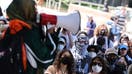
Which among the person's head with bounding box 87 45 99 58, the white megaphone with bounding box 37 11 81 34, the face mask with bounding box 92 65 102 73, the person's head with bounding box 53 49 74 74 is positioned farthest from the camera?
the person's head with bounding box 87 45 99 58

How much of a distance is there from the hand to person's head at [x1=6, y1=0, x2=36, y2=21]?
3 cm

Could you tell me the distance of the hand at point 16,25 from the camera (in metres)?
3.39

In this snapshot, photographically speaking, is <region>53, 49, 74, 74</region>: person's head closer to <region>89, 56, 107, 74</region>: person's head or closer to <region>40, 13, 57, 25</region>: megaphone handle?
<region>89, 56, 107, 74</region>: person's head

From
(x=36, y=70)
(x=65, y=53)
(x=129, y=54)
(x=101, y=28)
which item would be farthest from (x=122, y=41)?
(x=36, y=70)

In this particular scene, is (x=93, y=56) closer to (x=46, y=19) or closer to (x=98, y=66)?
(x=98, y=66)

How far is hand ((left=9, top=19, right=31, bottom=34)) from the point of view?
133 inches

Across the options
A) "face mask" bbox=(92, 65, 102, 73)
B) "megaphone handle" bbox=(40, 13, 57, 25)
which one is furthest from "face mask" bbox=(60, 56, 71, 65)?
"megaphone handle" bbox=(40, 13, 57, 25)

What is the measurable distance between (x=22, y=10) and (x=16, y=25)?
137 mm

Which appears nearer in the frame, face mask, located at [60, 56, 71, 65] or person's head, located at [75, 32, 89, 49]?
face mask, located at [60, 56, 71, 65]

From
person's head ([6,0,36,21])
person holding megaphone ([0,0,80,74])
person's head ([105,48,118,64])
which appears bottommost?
person's head ([105,48,118,64])

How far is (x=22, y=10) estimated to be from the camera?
3312 mm

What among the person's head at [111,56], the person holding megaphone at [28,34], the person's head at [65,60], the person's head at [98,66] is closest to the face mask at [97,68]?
the person's head at [98,66]

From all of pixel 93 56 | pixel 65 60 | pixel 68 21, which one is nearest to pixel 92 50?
pixel 93 56

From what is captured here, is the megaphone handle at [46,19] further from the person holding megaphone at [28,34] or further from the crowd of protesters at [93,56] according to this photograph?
the crowd of protesters at [93,56]
